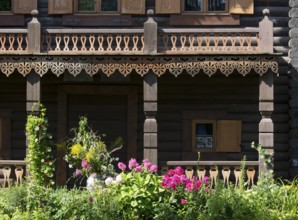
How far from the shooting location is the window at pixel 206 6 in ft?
54.5

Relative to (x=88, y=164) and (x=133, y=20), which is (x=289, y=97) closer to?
(x=133, y=20)

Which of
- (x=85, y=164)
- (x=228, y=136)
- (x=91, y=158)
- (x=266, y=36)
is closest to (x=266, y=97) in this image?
(x=266, y=36)

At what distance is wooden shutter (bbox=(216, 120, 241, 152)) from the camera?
1659 centimetres

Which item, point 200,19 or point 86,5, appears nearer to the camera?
point 200,19

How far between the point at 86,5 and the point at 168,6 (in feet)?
7.46

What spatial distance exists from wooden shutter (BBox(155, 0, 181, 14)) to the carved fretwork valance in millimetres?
2514

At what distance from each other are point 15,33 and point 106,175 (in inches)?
175

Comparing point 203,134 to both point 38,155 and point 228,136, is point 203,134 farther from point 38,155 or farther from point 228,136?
point 38,155

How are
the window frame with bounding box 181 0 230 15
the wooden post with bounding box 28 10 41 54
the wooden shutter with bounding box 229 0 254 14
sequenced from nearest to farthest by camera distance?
1. the wooden post with bounding box 28 10 41 54
2. the wooden shutter with bounding box 229 0 254 14
3. the window frame with bounding box 181 0 230 15

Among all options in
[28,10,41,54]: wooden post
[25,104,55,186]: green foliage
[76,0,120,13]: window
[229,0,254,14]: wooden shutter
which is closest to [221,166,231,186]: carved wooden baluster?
[25,104,55,186]: green foliage

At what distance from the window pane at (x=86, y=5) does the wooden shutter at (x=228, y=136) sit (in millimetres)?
4721

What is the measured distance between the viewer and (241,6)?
16.3 metres

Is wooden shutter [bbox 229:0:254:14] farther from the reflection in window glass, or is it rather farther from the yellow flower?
the yellow flower

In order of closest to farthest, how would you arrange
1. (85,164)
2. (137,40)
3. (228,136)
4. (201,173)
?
1. (85,164)
2. (201,173)
3. (137,40)
4. (228,136)
